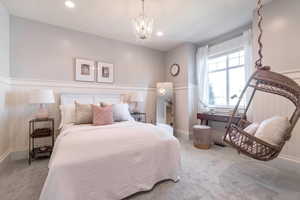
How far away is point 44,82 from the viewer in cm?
303

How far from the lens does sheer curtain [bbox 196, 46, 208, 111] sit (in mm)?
3924

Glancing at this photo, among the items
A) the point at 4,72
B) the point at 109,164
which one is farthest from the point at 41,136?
the point at 109,164

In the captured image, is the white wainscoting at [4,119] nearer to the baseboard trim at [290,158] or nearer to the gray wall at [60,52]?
the gray wall at [60,52]

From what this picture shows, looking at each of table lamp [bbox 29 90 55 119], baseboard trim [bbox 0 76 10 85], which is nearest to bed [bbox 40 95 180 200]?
table lamp [bbox 29 90 55 119]

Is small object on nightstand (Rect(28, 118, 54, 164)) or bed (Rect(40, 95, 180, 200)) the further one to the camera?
small object on nightstand (Rect(28, 118, 54, 164))

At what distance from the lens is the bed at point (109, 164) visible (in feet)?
4.19

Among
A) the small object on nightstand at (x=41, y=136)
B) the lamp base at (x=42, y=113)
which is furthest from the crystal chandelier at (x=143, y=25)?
the lamp base at (x=42, y=113)

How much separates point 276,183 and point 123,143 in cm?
215

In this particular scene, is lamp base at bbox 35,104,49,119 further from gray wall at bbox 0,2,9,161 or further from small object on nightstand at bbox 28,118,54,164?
gray wall at bbox 0,2,9,161

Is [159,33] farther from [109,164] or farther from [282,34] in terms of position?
[109,164]

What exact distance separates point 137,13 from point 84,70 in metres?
1.83

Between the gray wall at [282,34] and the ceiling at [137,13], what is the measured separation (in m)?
0.38

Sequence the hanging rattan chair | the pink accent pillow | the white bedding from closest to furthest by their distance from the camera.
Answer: the white bedding
the hanging rattan chair
the pink accent pillow

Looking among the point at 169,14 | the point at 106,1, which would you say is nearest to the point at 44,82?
the point at 106,1
